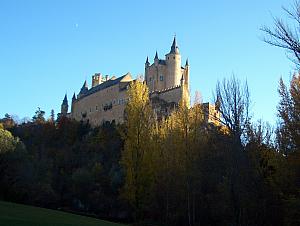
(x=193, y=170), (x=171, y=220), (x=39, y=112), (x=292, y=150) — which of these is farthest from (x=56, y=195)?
(x=39, y=112)

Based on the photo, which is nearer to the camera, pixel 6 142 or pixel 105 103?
pixel 6 142

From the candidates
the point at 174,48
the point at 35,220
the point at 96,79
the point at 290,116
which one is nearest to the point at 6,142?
the point at 35,220

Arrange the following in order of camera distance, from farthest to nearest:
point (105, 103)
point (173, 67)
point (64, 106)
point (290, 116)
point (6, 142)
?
Result: point (64, 106), point (105, 103), point (173, 67), point (6, 142), point (290, 116)

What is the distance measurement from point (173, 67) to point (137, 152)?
59031mm

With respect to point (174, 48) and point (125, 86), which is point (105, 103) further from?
point (174, 48)

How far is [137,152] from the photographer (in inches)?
1163

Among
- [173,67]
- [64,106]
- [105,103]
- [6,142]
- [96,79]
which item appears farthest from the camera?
[64,106]

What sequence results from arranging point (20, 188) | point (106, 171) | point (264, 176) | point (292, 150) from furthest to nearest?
point (106, 171) → point (20, 188) → point (264, 176) → point (292, 150)

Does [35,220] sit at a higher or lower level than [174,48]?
lower

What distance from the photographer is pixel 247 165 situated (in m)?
23.6

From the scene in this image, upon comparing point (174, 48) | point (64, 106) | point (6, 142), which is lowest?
point (6, 142)

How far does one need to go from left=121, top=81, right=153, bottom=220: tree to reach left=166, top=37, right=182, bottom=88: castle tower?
183 ft

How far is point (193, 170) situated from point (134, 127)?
483 cm

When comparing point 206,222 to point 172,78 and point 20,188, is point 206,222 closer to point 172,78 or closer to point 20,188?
point 20,188
